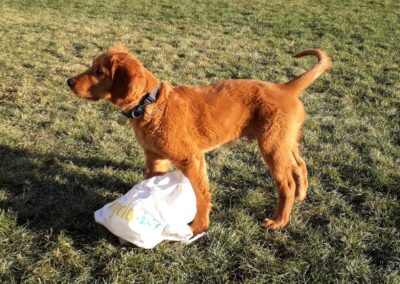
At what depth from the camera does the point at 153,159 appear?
4.07 meters

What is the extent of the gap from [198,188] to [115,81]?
114 centimetres

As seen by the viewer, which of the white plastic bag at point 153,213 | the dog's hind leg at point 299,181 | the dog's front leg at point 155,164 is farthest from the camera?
the dog's hind leg at point 299,181

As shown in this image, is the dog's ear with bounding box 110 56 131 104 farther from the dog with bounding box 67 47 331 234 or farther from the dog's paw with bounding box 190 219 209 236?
the dog's paw with bounding box 190 219 209 236

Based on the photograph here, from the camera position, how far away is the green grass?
337 centimetres

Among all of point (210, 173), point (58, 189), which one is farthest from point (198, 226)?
point (58, 189)

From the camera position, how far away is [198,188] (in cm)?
376

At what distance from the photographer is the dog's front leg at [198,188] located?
3.72 m

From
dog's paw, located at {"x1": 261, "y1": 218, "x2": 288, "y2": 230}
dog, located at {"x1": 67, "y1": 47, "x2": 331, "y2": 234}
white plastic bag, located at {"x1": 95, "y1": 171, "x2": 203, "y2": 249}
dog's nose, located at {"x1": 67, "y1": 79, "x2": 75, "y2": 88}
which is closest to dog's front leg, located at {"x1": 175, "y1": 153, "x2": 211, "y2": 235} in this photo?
dog, located at {"x1": 67, "y1": 47, "x2": 331, "y2": 234}

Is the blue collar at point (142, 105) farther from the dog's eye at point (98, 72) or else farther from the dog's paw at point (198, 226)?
the dog's paw at point (198, 226)

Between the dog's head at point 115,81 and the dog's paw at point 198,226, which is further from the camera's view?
the dog's paw at point 198,226

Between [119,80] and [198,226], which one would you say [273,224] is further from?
[119,80]

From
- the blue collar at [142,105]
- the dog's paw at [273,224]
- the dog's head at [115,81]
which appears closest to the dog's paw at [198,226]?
the dog's paw at [273,224]

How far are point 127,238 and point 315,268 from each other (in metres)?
1.47

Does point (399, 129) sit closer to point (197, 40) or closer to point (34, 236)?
point (34, 236)
